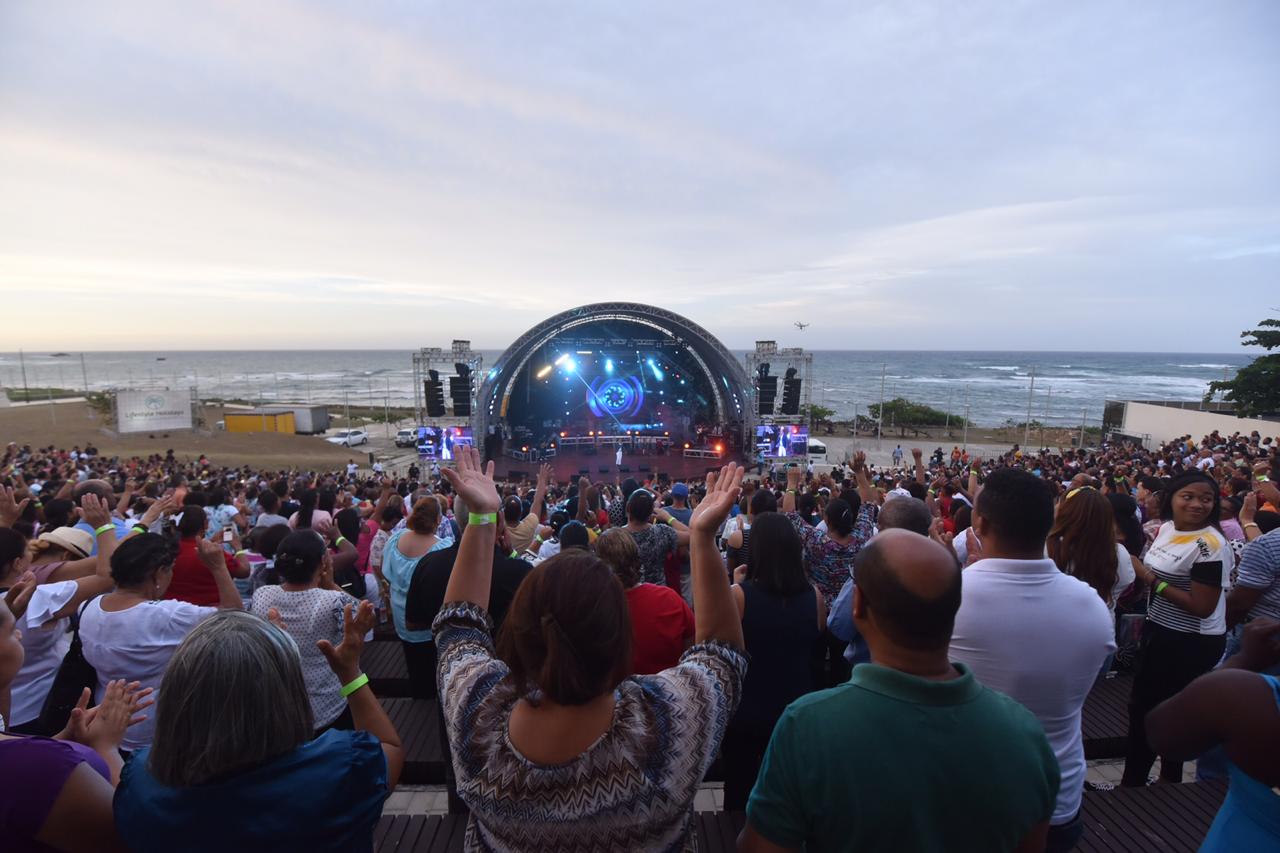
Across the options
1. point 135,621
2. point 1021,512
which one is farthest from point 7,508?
point 1021,512

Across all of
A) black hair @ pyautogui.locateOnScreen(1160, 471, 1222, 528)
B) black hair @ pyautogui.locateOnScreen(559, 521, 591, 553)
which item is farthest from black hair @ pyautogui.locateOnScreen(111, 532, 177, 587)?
black hair @ pyautogui.locateOnScreen(1160, 471, 1222, 528)

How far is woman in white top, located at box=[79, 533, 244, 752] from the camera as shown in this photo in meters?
2.52

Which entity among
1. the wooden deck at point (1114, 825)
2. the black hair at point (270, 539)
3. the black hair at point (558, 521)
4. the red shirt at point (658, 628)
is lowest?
the wooden deck at point (1114, 825)

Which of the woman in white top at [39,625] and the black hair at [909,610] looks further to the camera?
the woman in white top at [39,625]

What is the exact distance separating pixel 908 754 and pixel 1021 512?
42.8 inches

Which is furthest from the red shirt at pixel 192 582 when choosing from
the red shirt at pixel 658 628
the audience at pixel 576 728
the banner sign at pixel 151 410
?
the banner sign at pixel 151 410

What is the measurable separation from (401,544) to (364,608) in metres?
2.23

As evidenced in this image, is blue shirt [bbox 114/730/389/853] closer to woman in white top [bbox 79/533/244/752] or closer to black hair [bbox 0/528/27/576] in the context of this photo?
woman in white top [bbox 79/533/244/752]

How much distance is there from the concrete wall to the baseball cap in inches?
1083

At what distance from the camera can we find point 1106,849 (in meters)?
2.43

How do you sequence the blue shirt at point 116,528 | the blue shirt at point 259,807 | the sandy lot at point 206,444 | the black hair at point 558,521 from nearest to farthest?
1. the blue shirt at point 259,807
2. the blue shirt at point 116,528
3. the black hair at point 558,521
4. the sandy lot at point 206,444

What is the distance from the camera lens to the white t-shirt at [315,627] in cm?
272

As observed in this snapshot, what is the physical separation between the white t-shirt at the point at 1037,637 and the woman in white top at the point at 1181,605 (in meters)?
1.52

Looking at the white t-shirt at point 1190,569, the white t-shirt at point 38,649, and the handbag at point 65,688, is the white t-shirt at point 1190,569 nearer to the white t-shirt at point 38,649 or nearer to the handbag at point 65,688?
the handbag at point 65,688
